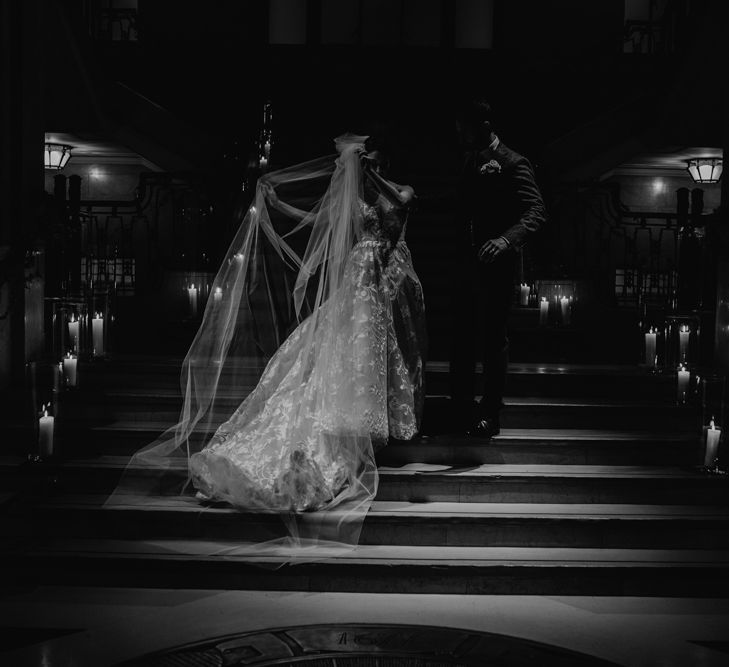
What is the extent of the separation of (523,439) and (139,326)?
4.24 meters

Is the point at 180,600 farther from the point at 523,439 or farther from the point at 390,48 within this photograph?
the point at 390,48

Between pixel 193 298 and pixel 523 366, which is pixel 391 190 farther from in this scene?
pixel 193 298

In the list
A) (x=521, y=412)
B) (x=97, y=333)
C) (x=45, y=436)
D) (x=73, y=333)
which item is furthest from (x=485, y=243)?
(x=97, y=333)

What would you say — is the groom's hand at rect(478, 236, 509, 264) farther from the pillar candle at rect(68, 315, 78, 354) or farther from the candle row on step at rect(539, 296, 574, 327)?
the candle row on step at rect(539, 296, 574, 327)

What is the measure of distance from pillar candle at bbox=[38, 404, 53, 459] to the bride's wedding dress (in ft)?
3.39

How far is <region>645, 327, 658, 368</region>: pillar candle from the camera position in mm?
7496

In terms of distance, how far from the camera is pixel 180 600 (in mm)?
4441

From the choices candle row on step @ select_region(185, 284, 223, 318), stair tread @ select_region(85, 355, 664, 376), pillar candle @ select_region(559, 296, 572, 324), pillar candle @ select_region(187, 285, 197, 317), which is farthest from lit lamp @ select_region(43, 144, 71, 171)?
pillar candle @ select_region(559, 296, 572, 324)

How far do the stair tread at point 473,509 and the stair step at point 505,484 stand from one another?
0.06 m

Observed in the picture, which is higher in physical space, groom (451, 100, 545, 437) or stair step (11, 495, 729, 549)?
groom (451, 100, 545, 437)

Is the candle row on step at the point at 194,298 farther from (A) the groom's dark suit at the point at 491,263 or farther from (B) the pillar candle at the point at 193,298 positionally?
(A) the groom's dark suit at the point at 491,263

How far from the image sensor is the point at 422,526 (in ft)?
16.3

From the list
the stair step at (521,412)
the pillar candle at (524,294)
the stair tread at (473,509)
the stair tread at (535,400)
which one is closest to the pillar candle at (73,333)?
the stair tread at (535,400)

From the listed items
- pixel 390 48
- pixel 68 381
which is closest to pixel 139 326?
pixel 68 381
